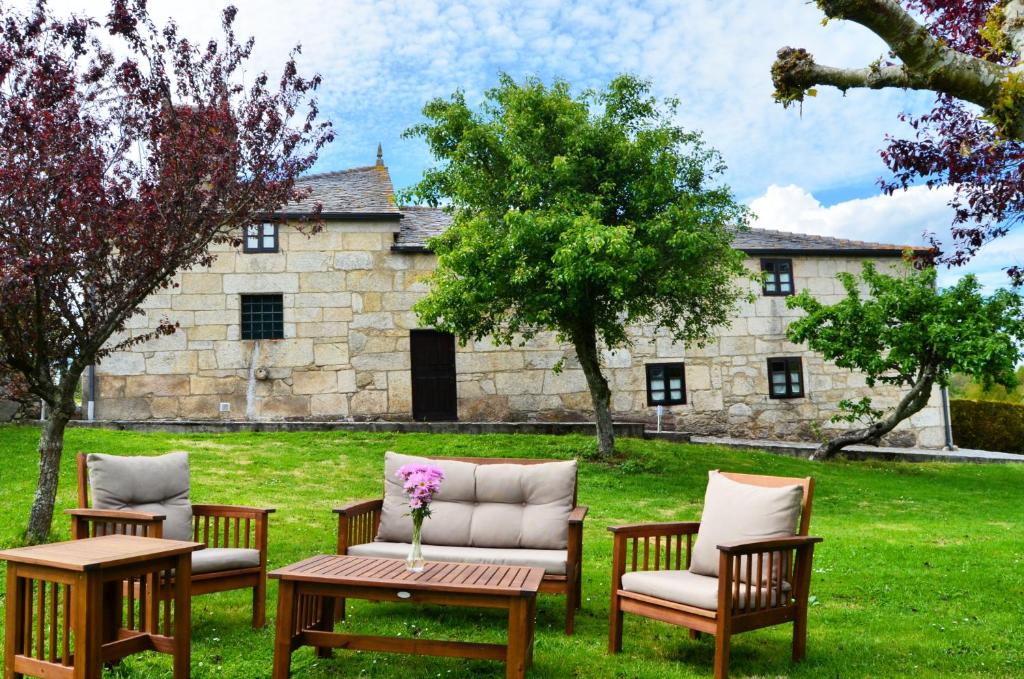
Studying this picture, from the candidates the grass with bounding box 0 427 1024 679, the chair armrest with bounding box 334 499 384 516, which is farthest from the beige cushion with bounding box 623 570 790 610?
the chair armrest with bounding box 334 499 384 516

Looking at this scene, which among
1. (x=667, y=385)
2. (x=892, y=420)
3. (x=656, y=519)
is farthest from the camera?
(x=667, y=385)

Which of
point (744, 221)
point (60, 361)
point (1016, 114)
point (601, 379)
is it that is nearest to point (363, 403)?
point (601, 379)

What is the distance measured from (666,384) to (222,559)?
41.0 feet

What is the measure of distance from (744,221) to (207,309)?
974 centimetres

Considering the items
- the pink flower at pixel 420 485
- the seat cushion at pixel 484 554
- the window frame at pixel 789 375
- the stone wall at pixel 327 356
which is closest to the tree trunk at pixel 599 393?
the stone wall at pixel 327 356

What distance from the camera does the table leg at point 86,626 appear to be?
3.46 metres

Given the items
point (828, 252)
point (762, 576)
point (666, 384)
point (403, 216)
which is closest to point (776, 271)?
point (828, 252)

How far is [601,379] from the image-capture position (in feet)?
40.3

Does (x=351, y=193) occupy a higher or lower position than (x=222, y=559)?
higher

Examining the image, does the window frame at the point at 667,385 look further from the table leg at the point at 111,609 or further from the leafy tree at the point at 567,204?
the table leg at the point at 111,609

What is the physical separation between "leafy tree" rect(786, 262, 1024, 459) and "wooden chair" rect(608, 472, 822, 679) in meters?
9.31

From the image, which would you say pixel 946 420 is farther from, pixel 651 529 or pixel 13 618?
pixel 13 618

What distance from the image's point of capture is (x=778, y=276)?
1697 centimetres

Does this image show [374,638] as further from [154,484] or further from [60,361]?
[60,361]
